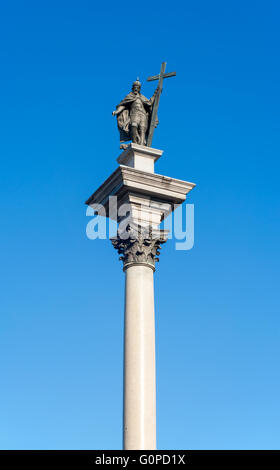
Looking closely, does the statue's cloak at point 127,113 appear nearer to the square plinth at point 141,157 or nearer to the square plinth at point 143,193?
the square plinth at point 141,157

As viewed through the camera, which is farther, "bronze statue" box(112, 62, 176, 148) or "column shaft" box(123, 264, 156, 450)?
"bronze statue" box(112, 62, 176, 148)

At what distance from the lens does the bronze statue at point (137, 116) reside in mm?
35219

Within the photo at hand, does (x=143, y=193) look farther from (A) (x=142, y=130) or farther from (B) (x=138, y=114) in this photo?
(B) (x=138, y=114)

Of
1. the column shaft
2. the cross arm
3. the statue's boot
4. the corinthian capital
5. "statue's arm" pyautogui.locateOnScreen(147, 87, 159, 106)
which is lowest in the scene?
the column shaft

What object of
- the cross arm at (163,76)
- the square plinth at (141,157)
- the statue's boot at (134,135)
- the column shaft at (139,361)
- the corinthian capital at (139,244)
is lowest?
the column shaft at (139,361)

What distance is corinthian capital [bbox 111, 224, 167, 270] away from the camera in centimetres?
3278

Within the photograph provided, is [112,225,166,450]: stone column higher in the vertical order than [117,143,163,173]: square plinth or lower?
lower

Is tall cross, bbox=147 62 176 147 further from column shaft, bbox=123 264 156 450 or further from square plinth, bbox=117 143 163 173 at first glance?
column shaft, bbox=123 264 156 450

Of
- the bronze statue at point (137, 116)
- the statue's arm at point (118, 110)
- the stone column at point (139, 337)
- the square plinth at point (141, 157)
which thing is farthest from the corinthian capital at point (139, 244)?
the statue's arm at point (118, 110)

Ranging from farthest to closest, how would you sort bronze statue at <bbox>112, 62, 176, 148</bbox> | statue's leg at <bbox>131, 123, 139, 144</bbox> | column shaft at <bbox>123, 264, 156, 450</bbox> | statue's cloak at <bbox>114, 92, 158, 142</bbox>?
statue's cloak at <bbox>114, 92, 158, 142</bbox> → bronze statue at <bbox>112, 62, 176, 148</bbox> → statue's leg at <bbox>131, 123, 139, 144</bbox> → column shaft at <bbox>123, 264, 156, 450</bbox>

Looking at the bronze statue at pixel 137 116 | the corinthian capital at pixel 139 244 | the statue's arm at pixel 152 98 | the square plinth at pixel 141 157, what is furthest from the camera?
the statue's arm at pixel 152 98

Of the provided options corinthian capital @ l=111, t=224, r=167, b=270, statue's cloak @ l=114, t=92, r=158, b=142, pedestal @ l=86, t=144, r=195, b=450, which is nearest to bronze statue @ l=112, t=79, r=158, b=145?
statue's cloak @ l=114, t=92, r=158, b=142
